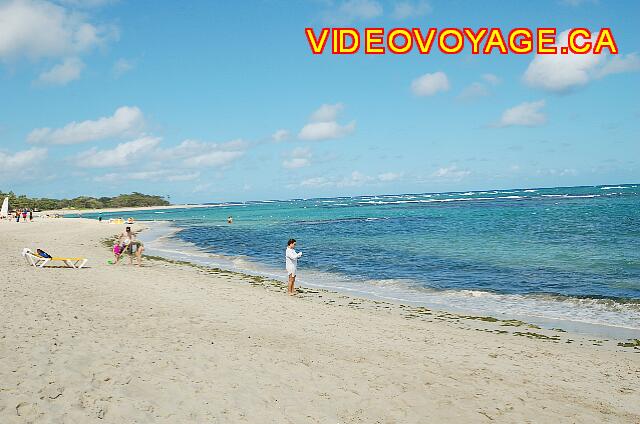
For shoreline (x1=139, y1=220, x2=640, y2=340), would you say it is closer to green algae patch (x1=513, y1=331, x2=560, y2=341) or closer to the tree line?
green algae patch (x1=513, y1=331, x2=560, y2=341)

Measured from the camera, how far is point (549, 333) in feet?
38.7

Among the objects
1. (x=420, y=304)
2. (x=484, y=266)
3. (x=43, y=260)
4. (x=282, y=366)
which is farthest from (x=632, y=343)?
(x=43, y=260)

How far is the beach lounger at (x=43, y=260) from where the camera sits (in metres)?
19.5

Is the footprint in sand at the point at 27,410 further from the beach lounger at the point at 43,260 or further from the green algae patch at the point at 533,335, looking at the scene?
the beach lounger at the point at 43,260

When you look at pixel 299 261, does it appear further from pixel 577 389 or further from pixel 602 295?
pixel 577 389

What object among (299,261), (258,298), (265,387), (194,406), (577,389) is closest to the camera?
(194,406)

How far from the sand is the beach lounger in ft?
20.9

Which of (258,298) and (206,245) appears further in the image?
(206,245)

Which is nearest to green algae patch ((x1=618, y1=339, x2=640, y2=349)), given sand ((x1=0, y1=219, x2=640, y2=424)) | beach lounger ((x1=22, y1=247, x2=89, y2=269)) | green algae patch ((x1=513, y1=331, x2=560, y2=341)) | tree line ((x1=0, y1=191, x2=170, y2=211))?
sand ((x1=0, y1=219, x2=640, y2=424))

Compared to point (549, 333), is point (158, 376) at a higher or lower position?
higher

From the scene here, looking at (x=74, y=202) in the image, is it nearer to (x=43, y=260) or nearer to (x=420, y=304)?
(x=43, y=260)

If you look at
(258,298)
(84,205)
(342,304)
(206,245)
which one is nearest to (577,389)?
(342,304)

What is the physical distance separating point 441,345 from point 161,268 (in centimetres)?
1607

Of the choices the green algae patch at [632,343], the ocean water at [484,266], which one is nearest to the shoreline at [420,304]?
the ocean water at [484,266]
